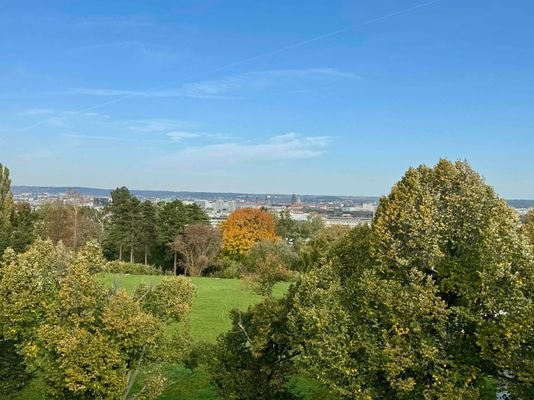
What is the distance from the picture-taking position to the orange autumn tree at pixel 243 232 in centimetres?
6228

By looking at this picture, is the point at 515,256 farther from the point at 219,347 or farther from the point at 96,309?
the point at 96,309

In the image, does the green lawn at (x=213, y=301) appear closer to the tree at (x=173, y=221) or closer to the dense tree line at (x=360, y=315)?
the tree at (x=173, y=221)

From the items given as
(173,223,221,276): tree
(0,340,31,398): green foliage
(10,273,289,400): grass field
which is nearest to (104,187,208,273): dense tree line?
(173,223,221,276): tree

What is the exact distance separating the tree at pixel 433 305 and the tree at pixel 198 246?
43.8 m

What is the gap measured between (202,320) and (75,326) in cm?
2245

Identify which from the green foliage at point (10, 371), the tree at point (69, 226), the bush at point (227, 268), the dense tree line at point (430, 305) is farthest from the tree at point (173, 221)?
the dense tree line at point (430, 305)

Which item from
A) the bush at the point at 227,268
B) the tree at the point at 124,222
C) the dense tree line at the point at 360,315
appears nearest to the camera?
the dense tree line at the point at 360,315

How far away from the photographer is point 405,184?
46.5 feet

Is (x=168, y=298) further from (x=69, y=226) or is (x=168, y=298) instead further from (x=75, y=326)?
(x=69, y=226)

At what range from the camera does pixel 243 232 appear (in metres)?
62.4

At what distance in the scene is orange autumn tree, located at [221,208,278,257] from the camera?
6228cm

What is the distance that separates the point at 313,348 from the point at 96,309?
6270 mm

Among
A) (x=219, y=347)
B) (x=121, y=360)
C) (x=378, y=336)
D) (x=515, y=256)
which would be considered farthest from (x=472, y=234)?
(x=121, y=360)

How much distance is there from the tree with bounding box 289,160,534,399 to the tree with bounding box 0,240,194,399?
15.2ft
